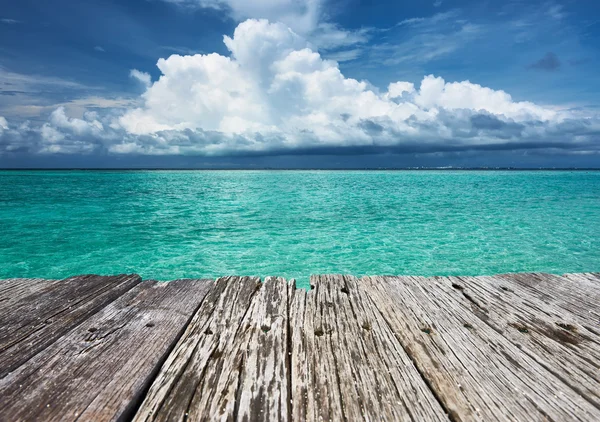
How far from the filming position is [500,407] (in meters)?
1.56

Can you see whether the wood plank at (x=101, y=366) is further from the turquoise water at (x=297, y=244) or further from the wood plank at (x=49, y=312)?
the turquoise water at (x=297, y=244)

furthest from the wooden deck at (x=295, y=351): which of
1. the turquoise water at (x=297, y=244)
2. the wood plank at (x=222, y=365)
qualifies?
the turquoise water at (x=297, y=244)

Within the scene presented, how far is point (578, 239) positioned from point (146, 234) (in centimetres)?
1707

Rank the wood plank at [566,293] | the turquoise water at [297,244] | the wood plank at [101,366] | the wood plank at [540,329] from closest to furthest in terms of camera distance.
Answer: the wood plank at [101,366] < the wood plank at [540,329] < the wood plank at [566,293] < the turquoise water at [297,244]

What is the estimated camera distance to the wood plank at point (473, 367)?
1541 millimetres

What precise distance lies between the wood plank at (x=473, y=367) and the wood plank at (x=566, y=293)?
771 millimetres

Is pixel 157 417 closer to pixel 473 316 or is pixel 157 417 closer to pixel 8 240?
pixel 473 316

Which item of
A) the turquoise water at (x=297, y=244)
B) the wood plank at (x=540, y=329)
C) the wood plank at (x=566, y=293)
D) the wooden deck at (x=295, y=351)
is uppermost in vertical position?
the wooden deck at (x=295, y=351)

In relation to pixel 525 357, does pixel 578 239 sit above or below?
below

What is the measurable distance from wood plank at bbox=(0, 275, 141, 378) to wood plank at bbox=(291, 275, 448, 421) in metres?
1.54

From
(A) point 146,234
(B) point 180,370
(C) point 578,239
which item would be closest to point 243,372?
(B) point 180,370

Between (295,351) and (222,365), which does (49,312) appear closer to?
(222,365)

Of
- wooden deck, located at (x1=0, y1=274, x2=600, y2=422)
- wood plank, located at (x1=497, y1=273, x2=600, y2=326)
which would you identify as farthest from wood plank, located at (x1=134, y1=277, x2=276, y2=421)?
wood plank, located at (x1=497, y1=273, x2=600, y2=326)

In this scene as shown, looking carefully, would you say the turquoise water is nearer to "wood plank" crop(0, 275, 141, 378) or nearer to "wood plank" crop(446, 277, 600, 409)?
"wood plank" crop(446, 277, 600, 409)
